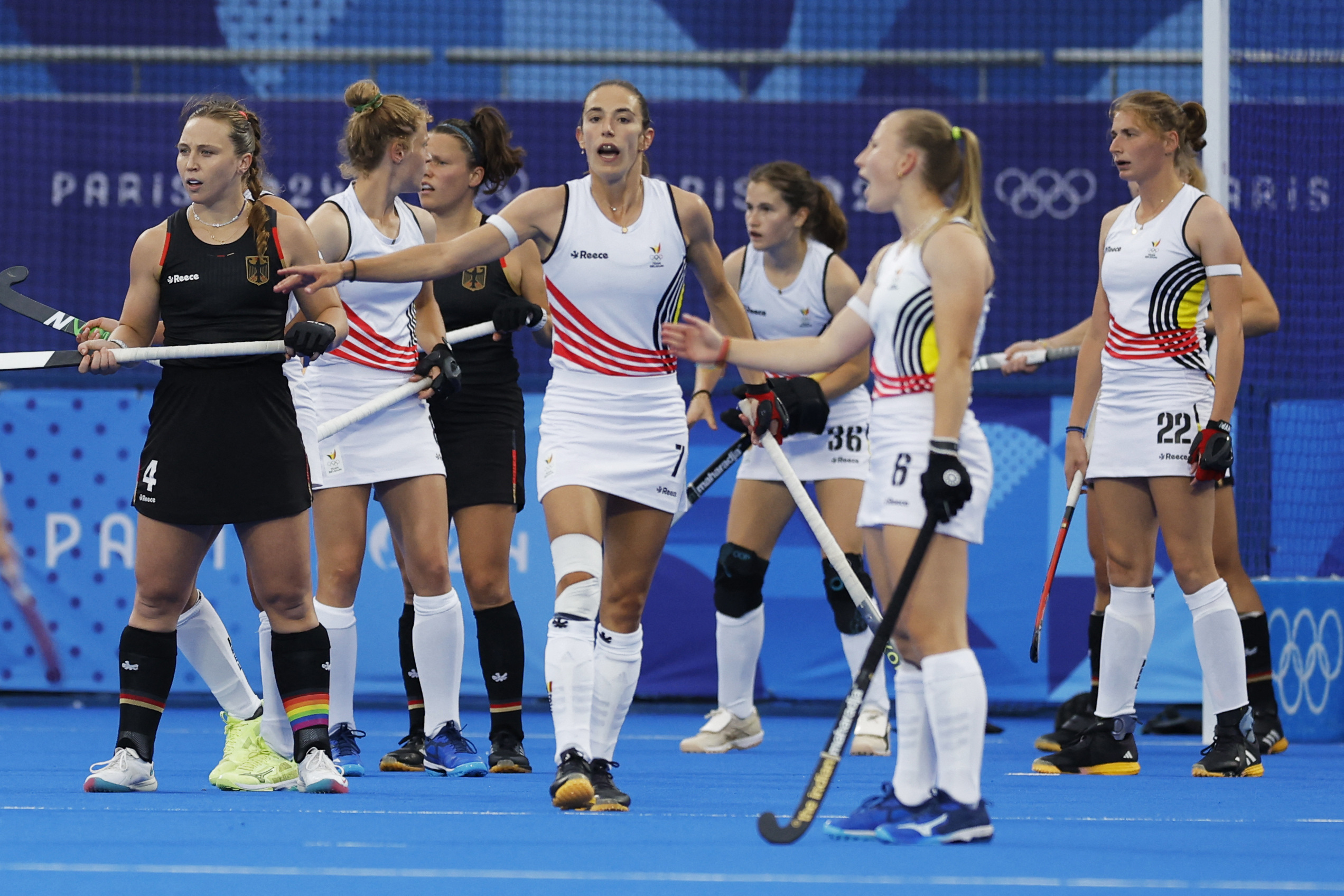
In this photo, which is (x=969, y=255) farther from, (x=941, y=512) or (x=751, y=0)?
(x=751, y=0)

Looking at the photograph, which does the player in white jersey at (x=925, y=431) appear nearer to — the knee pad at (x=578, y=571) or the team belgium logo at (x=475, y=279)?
the knee pad at (x=578, y=571)

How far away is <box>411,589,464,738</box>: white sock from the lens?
5680mm

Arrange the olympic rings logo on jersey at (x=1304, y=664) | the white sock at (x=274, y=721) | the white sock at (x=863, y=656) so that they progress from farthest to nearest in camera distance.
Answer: the olympic rings logo on jersey at (x=1304, y=664) → the white sock at (x=863, y=656) → the white sock at (x=274, y=721)

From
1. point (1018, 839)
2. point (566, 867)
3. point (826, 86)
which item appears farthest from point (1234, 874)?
point (826, 86)

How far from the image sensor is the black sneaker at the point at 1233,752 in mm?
5707

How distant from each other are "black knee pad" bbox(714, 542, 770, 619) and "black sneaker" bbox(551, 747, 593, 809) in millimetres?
2202

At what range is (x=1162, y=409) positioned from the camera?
566cm

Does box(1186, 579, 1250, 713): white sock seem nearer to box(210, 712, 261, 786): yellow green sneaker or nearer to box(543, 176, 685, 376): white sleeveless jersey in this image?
box(543, 176, 685, 376): white sleeveless jersey

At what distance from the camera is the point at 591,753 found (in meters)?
4.68

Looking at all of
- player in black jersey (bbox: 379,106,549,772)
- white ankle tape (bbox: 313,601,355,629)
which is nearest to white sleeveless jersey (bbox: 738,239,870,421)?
player in black jersey (bbox: 379,106,549,772)

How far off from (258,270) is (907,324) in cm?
189

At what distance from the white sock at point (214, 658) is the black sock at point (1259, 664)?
3.87 metres

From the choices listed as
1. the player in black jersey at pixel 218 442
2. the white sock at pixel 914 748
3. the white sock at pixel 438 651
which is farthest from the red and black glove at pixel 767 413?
the white sock at pixel 438 651

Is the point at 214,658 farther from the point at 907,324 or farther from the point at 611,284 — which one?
the point at 907,324
